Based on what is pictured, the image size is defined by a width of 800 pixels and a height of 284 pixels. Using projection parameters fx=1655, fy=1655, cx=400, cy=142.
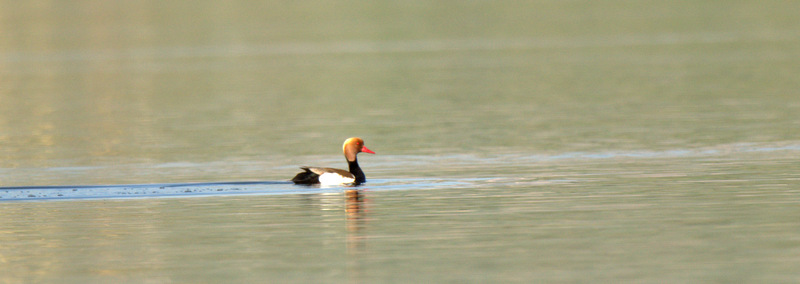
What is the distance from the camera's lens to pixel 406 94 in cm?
5375

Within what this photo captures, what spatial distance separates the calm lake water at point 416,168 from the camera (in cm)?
1808

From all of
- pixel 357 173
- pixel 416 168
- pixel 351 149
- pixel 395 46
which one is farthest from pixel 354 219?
pixel 395 46

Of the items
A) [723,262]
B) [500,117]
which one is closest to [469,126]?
[500,117]

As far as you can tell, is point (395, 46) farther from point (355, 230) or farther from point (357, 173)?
point (355, 230)

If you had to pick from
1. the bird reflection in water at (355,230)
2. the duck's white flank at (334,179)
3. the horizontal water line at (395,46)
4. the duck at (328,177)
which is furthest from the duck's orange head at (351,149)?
the horizontal water line at (395,46)

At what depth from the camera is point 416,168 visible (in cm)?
2931

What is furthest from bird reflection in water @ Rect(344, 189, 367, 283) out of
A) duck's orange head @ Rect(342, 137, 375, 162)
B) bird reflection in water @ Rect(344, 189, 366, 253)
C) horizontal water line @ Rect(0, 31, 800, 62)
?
horizontal water line @ Rect(0, 31, 800, 62)

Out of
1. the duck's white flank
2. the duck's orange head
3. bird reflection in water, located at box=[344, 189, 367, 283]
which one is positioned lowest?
bird reflection in water, located at box=[344, 189, 367, 283]

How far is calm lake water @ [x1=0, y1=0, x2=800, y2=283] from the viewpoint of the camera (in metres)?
18.1

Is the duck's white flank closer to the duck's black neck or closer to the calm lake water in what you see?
the duck's black neck

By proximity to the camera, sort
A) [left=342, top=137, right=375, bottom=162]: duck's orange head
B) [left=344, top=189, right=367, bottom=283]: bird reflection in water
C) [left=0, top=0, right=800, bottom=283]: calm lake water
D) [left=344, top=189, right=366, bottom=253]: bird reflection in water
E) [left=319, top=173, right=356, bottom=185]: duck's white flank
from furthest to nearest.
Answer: [left=342, top=137, right=375, bottom=162]: duck's orange head → [left=319, top=173, right=356, bottom=185]: duck's white flank → [left=344, top=189, right=366, bottom=253]: bird reflection in water → [left=0, top=0, right=800, bottom=283]: calm lake water → [left=344, top=189, right=367, bottom=283]: bird reflection in water

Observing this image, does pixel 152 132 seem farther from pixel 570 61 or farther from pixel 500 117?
pixel 570 61

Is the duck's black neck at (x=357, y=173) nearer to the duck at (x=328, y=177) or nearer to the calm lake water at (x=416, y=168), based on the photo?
the duck at (x=328, y=177)

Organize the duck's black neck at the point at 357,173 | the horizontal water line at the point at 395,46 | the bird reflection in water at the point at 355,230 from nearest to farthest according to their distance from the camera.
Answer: the bird reflection in water at the point at 355,230, the duck's black neck at the point at 357,173, the horizontal water line at the point at 395,46
